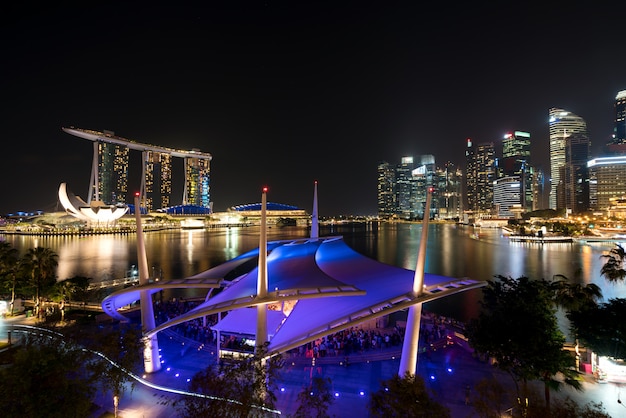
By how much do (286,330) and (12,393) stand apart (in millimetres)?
7240

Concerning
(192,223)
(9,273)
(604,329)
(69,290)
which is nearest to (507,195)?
(192,223)

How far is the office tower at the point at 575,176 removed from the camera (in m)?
167

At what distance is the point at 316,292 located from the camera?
35.6 feet

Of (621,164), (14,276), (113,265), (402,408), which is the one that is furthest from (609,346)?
(621,164)

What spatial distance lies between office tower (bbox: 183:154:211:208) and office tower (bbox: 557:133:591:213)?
185 metres

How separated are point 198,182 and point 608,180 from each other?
620 ft

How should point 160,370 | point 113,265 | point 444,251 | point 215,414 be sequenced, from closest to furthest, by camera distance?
point 215,414
point 160,370
point 113,265
point 444,251

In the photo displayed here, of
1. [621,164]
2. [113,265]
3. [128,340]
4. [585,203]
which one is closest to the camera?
[128,340]

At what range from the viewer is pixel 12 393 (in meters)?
7.08

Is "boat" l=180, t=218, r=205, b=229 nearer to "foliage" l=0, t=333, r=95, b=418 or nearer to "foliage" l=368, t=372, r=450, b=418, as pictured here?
"foliage" l=0, t=333, r=95, b=418

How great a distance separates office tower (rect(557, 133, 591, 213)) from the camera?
167 meters

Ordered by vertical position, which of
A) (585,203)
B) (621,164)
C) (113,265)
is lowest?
(113,265)

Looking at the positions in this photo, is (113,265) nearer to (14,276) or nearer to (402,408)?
(14,276)

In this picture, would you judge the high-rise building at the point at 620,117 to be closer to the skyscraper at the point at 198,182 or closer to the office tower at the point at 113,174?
the skyscraper at the point at 198,182
